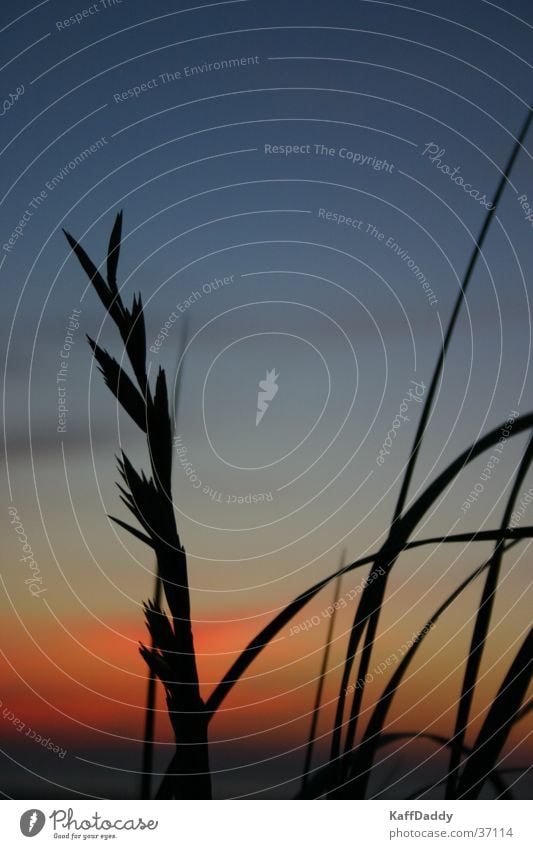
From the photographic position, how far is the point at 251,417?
2000 millimetres

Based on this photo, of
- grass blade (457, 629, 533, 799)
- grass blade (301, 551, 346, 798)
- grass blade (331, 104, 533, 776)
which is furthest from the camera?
grass blade (301, 551, 346, 798)

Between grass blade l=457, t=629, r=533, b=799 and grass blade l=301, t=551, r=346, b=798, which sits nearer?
grass blade l=457, t=629, r=533, b=799

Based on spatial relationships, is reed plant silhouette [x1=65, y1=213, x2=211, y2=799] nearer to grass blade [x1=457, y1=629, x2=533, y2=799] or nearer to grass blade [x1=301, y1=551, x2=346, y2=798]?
grass blade [x1=457, y1=629, x2=533, y2=799]

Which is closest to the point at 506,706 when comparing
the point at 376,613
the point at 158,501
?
the point at 376,613

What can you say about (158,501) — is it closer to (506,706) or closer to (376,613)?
(376,613)
